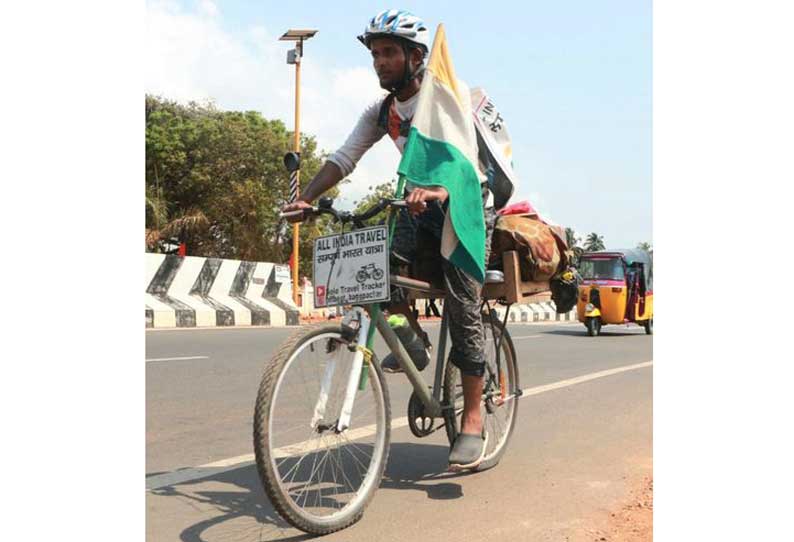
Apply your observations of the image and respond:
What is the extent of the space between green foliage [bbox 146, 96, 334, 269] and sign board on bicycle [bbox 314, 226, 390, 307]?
2157cm

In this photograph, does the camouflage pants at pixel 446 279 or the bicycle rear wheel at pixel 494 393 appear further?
the bicycle rear wheel at pixel 494 393

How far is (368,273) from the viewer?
10.2 feet

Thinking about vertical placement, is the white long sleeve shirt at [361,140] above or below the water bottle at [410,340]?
above

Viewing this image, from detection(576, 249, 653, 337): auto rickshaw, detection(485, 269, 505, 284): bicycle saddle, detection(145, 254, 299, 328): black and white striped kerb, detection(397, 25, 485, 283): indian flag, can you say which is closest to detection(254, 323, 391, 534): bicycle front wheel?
detection(397, 25, 485, 283): indian flag

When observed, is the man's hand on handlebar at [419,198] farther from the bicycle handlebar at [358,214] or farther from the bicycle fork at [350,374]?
the bicycle fork at [350,374]

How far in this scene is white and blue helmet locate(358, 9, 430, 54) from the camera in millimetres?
3332

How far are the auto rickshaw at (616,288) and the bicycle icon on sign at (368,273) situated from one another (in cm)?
Answer: 1686

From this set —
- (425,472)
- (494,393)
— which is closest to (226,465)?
(425,472)

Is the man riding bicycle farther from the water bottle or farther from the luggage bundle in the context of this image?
the luggage bundle

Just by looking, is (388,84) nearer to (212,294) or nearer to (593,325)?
(212,294)

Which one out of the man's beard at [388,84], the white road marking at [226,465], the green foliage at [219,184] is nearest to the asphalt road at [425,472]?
the white road marking at [226,465]

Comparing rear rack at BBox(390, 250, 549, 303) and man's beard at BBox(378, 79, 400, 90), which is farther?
rear rack at BBox(390, 250, 549, 303)

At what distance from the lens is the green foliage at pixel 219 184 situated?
25250mm
